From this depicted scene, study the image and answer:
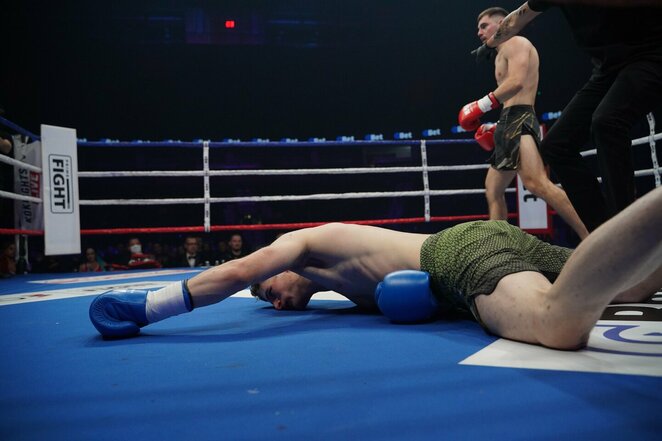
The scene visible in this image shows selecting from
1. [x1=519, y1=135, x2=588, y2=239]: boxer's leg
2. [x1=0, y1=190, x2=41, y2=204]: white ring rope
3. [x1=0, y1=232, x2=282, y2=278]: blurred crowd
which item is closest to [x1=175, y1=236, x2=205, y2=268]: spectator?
[x1=0, y1=232, x2=282, y2=278]: blurred crowd

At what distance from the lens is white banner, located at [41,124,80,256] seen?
14.3ft

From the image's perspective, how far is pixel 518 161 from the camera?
3.26 meters

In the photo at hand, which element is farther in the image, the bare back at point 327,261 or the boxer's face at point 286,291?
the boxer's face at point 286,291

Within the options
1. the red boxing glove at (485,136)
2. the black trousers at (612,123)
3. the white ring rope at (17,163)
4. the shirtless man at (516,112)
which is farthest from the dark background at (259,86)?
the black trousers at (612,123)

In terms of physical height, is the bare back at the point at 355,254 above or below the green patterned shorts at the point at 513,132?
below

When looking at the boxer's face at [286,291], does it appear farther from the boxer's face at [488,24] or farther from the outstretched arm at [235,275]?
the boxer's face at [488,24]

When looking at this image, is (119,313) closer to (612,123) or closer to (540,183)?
(612,123)

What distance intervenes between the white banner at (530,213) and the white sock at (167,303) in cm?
428

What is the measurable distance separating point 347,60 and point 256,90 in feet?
6.20

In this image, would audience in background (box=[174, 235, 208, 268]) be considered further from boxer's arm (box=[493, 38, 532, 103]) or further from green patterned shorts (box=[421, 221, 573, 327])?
green patterned shorts (box=[421, 221, 573, 327])

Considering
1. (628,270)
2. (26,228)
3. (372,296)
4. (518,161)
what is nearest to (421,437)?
(628,270)

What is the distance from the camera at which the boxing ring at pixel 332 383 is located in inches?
28.9

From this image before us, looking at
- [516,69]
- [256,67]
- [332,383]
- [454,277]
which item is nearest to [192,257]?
[516,69]

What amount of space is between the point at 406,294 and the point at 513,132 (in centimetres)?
219
